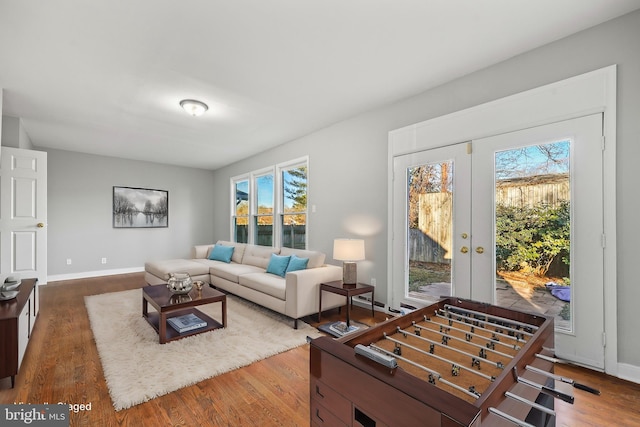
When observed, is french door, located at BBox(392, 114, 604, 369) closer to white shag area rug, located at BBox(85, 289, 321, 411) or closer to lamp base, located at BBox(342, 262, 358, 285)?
lamp base, located at BBox(342, 262, 358, 285)

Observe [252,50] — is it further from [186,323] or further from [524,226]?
[524,226]

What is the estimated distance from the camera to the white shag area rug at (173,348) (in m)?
2.11

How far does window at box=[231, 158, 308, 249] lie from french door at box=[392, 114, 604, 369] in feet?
7.42

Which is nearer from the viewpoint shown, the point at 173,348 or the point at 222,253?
the point at 173,348

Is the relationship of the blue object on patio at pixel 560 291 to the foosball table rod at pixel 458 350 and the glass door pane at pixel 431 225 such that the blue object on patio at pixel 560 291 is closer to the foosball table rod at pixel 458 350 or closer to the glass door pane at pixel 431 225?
the glass door pane at pixel 431 225

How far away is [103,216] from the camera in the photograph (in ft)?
20.9

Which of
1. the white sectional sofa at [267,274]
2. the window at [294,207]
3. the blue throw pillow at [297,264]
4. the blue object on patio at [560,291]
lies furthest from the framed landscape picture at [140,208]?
the blue object on patio at [560,291]

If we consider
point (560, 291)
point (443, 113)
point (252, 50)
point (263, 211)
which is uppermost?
point (252, 50)

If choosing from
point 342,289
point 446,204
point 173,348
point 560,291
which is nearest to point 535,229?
point 560,291

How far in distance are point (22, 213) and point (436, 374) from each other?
5.70 m

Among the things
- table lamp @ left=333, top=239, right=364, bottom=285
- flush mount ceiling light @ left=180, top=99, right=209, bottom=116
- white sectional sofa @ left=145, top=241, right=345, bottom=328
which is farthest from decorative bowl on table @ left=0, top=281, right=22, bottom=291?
table lamp @ left=333, top=239, right=364, bottom=285

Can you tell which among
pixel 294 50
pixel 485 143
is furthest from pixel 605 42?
pixel 294 50

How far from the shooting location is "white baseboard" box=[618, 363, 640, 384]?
2.11 m

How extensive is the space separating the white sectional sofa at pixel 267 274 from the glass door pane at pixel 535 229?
6.18 ft
